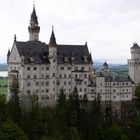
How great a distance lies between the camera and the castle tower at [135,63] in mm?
110062

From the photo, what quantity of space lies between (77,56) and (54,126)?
20834 mm

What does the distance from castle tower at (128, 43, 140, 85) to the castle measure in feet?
8.10

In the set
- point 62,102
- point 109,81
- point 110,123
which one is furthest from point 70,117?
point 109,81

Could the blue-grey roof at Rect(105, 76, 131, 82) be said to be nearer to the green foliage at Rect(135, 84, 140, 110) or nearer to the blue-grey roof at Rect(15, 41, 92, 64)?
the green foliage at Rect(135, 84, 140, 110)

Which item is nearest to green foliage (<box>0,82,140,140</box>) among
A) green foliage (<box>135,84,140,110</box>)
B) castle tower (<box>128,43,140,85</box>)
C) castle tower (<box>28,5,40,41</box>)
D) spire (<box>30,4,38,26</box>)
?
green foliage (<box>135,84,140,110</box>)

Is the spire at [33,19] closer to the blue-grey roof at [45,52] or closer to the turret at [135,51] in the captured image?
A: the blue-grey roof at [45,52]

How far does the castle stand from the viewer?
319 feet

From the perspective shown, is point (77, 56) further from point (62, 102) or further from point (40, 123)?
point (40, 123)

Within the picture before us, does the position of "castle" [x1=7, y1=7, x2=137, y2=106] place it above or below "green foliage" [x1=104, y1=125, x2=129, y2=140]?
above

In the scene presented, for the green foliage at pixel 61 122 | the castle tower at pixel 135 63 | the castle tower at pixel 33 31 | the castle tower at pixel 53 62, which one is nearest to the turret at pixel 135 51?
the castle tower at pixel 135 63

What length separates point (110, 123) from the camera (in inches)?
3789

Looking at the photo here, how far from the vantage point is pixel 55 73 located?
99.8 m

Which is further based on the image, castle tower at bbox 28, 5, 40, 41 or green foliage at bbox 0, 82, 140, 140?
castle tower at bbox 28, 5, 40, 41

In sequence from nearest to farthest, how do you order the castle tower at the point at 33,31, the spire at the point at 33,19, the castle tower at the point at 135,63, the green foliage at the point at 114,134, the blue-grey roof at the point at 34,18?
the green foliage at the point at 114,134 → the castle tower at the point at 33,31 → the spire at the point at 33,19 → the blue-grey roof at the point at 34,18 → the castle tower at the point at 135,63
